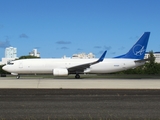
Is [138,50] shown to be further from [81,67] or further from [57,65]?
[57,65]

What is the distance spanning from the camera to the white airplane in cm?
4028

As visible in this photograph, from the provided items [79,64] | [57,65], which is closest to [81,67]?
[79,64]

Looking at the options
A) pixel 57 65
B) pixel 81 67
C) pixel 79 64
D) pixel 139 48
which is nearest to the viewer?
pixel 57 65

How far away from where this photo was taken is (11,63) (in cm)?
4069

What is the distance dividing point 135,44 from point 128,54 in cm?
180

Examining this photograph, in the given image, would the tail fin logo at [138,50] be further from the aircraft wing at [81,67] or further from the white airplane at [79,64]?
the aircraft wing at [81,67]

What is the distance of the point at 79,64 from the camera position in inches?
1639

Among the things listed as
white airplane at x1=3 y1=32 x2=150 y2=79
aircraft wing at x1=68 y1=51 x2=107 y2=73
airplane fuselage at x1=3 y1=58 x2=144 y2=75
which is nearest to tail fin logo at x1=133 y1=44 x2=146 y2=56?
white airplane at x1=3 y1=32 x2=150 y2=79

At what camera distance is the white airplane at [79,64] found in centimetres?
4028

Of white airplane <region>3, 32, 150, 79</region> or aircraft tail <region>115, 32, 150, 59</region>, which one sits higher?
aircraft tail <region>115, 32, 150, 59</region>

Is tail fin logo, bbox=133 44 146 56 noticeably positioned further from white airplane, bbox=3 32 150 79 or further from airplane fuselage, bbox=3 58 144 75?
airplane fuselage, bbox=3 58 144 75
